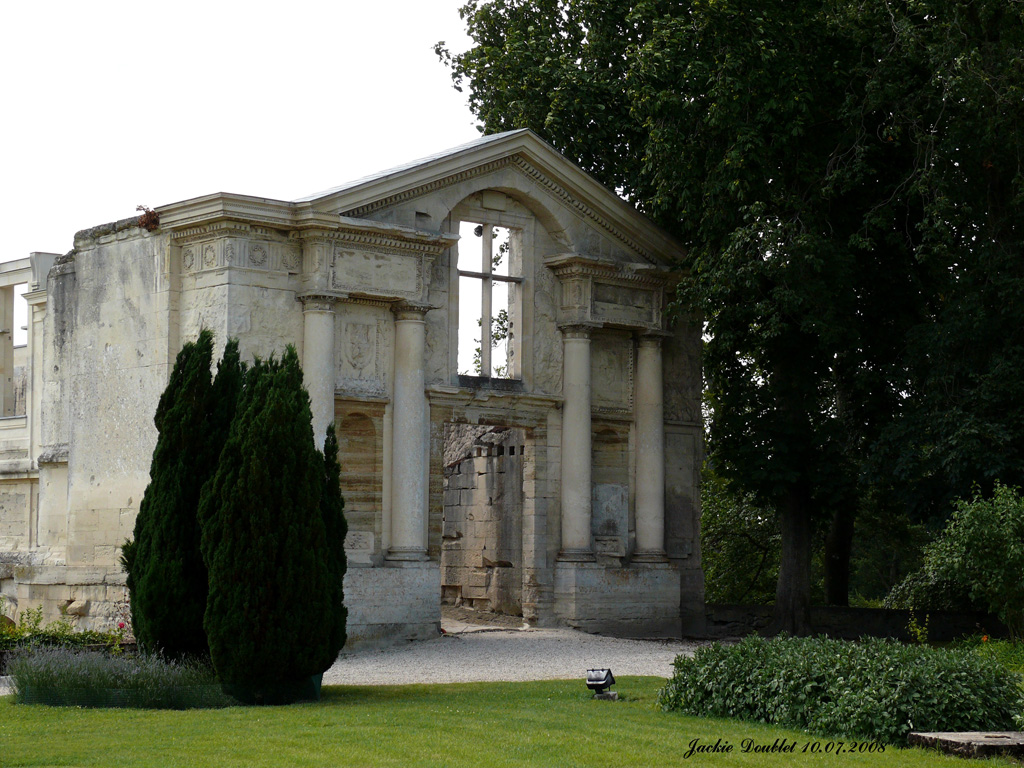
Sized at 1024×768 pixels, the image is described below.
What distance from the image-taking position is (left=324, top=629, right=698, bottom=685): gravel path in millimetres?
16234

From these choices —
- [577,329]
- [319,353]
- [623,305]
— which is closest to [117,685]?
[319,353]

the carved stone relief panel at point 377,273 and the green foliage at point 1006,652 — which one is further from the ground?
the carved stone relief panel at point 377,273

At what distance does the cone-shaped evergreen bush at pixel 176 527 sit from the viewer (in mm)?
13609

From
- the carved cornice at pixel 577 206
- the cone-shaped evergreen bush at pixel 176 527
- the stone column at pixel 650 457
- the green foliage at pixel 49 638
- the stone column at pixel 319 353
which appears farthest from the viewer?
the stone column at pixel 650 457

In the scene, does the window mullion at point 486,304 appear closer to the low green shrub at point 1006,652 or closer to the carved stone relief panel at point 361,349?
the carved stone relief panel at point 361,349

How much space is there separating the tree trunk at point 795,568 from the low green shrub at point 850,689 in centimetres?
1010

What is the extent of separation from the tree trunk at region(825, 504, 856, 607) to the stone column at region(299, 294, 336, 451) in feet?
37.8

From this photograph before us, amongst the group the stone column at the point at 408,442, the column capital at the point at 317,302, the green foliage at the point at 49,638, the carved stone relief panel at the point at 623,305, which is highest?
the carved stone relief panel at the point at 623,305

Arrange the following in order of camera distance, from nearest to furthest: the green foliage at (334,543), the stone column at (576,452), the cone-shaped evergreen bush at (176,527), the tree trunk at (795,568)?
the green foliage at (334,543)
the cone-shaped evergreen bush at (176,527)
the stone column at (576,452)
the tree trunk at (795,568)

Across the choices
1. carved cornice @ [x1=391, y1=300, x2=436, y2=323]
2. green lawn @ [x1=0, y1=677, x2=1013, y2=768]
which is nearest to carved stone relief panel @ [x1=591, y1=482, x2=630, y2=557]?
carved cornice @ [x1=391, y1=300, x2=436, y2=323]

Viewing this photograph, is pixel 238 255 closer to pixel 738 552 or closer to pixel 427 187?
pixel 427 187

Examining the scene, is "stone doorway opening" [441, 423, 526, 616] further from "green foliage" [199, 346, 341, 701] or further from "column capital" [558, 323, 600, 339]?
"green foliage" [199, 346, 341, 701]

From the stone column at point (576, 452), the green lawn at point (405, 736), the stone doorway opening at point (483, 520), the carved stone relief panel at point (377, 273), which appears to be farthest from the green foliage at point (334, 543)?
the stone doorway opening at point (483, 520)

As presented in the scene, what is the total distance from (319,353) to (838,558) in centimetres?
1240
